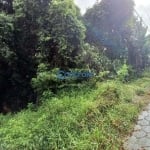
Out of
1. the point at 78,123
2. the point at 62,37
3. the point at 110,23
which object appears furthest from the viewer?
the point at 110,23

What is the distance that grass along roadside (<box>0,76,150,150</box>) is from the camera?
5723 mm

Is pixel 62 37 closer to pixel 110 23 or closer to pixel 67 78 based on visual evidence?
pixel 67 78

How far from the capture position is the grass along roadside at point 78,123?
18.8 feet

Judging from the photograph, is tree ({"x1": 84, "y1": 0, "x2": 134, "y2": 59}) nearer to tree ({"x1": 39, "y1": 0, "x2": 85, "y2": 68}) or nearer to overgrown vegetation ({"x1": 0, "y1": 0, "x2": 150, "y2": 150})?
overgrown vegetation ({"x1": 0, "y1": 0, "x2": 150, "y2": 150})

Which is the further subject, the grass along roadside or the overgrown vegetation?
the overgrown vegetation

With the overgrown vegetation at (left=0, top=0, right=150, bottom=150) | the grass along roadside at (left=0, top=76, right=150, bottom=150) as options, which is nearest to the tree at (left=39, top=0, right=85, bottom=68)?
the overgrown vegetation at (left=0, top=0, right=150, bottom=150)

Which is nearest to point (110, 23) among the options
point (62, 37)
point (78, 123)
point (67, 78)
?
point (62, 37)

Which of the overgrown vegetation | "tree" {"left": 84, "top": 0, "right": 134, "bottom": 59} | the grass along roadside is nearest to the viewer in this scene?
the grass along roadside

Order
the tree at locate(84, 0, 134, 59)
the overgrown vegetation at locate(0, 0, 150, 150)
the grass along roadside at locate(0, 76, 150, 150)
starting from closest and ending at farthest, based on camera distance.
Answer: the grass along roadside at locate(0, 76, 150, 150), the overgrown vegetation at locate(0, 0, 150, 150), the tree at locate(84, 0, 134, 59)

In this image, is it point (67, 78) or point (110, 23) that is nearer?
point (67, 78)

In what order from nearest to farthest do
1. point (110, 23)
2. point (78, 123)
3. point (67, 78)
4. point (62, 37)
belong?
point (78, 123)
point (67, 78)
point (62, 37)
point (110, 23)

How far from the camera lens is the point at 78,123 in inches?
249

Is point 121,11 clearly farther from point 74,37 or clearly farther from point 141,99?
point 141,99

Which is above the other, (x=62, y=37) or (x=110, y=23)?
(x=110, y=23)
